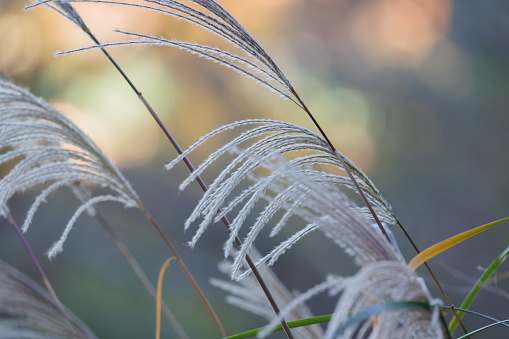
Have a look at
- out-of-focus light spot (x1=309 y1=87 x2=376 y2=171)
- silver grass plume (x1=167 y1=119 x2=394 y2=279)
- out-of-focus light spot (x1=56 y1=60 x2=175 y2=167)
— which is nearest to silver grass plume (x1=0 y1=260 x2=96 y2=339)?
silver grass plume (x1=167 y1=119 x2=394 y2=279)

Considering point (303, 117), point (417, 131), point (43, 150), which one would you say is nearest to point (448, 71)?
point (417, 131)

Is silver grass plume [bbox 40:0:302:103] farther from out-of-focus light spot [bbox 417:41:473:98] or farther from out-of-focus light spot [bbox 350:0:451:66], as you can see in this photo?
out-of-focus light spot [bbox 417:41:473:98]

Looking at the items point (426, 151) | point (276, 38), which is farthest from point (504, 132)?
point (276, 38)

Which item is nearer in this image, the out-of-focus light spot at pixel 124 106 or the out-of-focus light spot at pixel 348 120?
the out-of-focus light spot at pixel 124 106

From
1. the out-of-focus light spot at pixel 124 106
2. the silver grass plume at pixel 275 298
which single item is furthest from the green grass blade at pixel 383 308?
the out-of-focus light spot at pixel 124 106

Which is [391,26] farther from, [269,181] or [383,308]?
[383,308]

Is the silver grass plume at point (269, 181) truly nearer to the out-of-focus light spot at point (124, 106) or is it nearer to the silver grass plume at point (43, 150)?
the silver grass plume at point (43, 150)
